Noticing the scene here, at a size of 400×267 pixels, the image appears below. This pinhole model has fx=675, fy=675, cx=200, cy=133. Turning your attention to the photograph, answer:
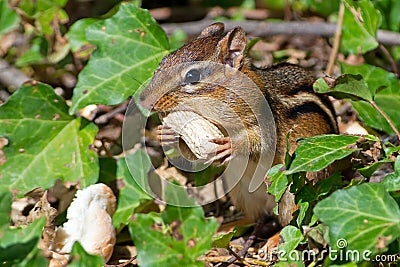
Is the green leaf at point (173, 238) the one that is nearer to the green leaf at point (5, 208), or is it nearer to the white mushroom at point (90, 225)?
the green leaf at point (5, 208)

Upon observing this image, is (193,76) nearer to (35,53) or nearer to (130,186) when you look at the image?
(130,186)

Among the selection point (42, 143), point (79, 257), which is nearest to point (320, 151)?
point (79, 257)

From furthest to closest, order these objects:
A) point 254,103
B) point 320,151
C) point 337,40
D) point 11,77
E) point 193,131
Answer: point 337,40, point 11,77, point 254,103, point 193,131, point 320,151

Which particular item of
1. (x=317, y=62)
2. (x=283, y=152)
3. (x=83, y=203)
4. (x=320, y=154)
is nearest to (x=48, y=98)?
(x=83, y=203)

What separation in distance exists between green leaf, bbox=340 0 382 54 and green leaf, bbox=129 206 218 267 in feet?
5.14

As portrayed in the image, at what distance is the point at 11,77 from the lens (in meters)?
3.93

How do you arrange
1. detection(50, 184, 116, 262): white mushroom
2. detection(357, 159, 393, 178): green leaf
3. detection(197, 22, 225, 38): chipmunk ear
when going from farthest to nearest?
detection(197, 22, 225, 38): chipmunk ear → detection(50, 184, 116, 262): white mushroom → detection(357, 159, 393, 178): green leaf

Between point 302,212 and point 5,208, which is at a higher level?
point 5,208

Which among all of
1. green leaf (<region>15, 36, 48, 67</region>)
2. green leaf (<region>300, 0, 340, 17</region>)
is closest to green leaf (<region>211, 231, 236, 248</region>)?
green leaf (<region>15, 36, 48, 67</region>)

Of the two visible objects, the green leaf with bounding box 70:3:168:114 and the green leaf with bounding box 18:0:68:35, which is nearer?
the green leaf with bounding box 70:3:168:114

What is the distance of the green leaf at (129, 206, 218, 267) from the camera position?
2078 millimetres

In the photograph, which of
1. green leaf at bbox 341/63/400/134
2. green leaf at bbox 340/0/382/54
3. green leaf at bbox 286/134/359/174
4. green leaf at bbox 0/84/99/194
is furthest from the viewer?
green leaf at bbox 340/0/382/54

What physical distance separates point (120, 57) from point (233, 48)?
1.88 feet

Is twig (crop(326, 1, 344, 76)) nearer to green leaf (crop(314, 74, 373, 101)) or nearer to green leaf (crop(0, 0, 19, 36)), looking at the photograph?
green leaf (crop(314, 74, 373, 101))
